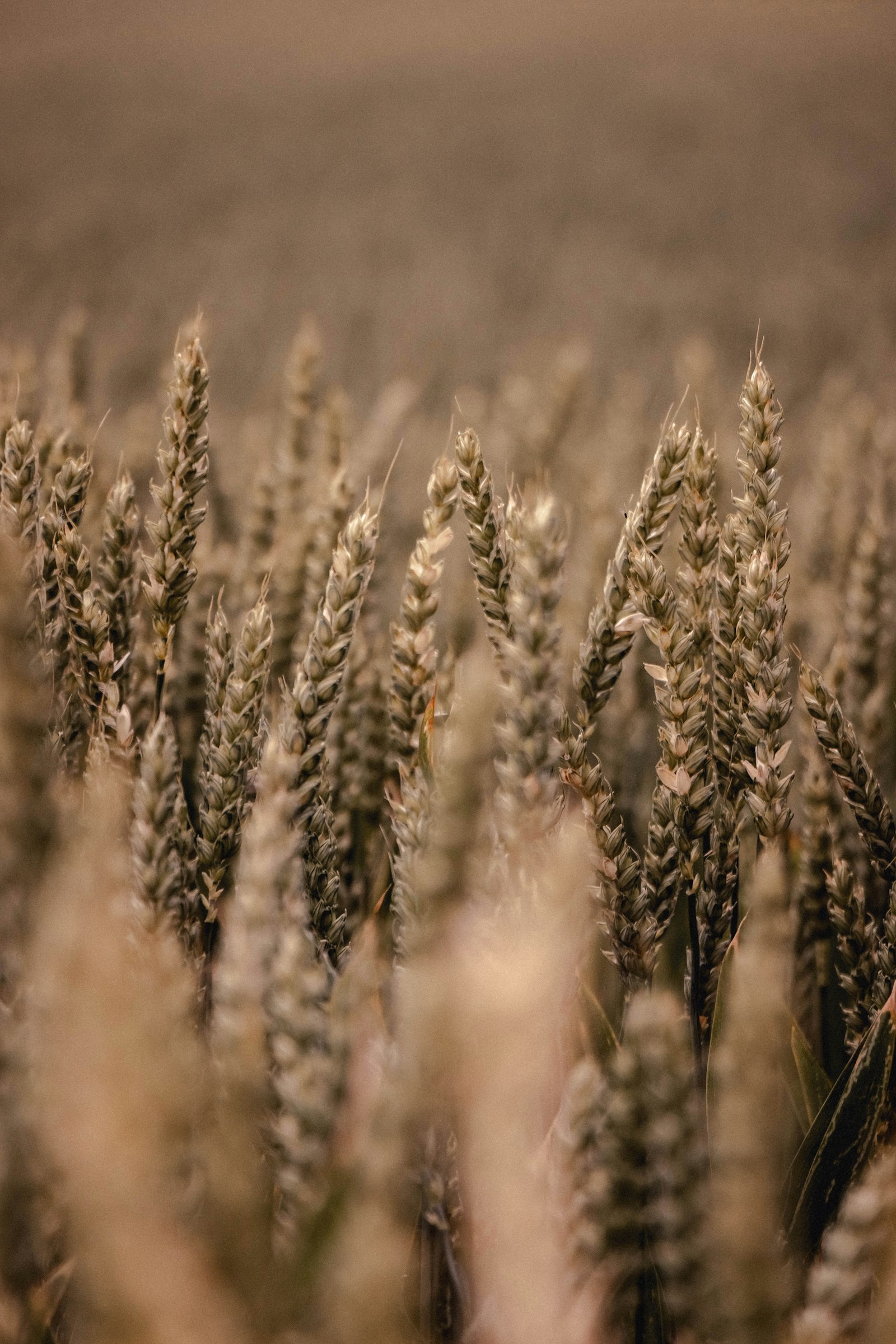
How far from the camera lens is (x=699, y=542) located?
0.32 meters

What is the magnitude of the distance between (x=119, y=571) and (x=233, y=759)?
105mm

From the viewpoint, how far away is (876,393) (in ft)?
4.15

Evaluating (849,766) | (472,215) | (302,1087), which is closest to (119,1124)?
(302,1087)

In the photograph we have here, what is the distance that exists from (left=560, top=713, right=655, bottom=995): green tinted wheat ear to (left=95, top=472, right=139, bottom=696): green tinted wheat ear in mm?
183

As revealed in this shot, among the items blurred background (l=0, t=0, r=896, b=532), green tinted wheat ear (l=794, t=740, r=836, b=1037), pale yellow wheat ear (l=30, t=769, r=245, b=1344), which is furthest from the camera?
blurred background (l=0, t=0, r=896, b=532)

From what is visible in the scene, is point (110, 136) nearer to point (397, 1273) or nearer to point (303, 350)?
point (303, 350)

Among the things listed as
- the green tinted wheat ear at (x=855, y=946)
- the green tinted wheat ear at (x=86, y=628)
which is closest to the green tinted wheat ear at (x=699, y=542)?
the green tinted wheat ear at (x=855, y=946)

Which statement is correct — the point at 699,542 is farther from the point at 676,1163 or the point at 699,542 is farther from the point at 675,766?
the point at 676,1163

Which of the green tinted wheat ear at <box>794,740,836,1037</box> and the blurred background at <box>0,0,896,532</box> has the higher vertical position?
the blurred background at <box>0,0,896,532</box>

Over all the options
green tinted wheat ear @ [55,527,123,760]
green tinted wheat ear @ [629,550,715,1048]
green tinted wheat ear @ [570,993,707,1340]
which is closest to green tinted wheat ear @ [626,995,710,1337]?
green tinted wheat ear @ [570,993,707,1340]

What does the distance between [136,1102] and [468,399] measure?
1171 millimetres

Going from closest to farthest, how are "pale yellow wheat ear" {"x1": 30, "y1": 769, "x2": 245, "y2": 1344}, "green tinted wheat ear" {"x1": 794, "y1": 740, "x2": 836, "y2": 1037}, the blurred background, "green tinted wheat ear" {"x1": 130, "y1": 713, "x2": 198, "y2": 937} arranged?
1. "pale yellow wheat ear" {"x1": 30, "y1": 769, "x2": 245, "y2": 1344}
2. "green tinted wheat ear" {"x1": 130, "y1": 713, "x2": 198, "y2": 937}
3. "green tinted wheat ear" {"x1": 794, "y1": 740, "x2": 836, "y2": 1037}
4. the blurred background

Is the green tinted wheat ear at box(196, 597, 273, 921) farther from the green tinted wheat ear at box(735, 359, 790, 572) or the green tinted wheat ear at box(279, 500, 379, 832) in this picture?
the green tinted wheat ear at box(735, 359, 790, 572)

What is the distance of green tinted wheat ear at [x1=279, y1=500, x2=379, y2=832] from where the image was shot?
285 mm
